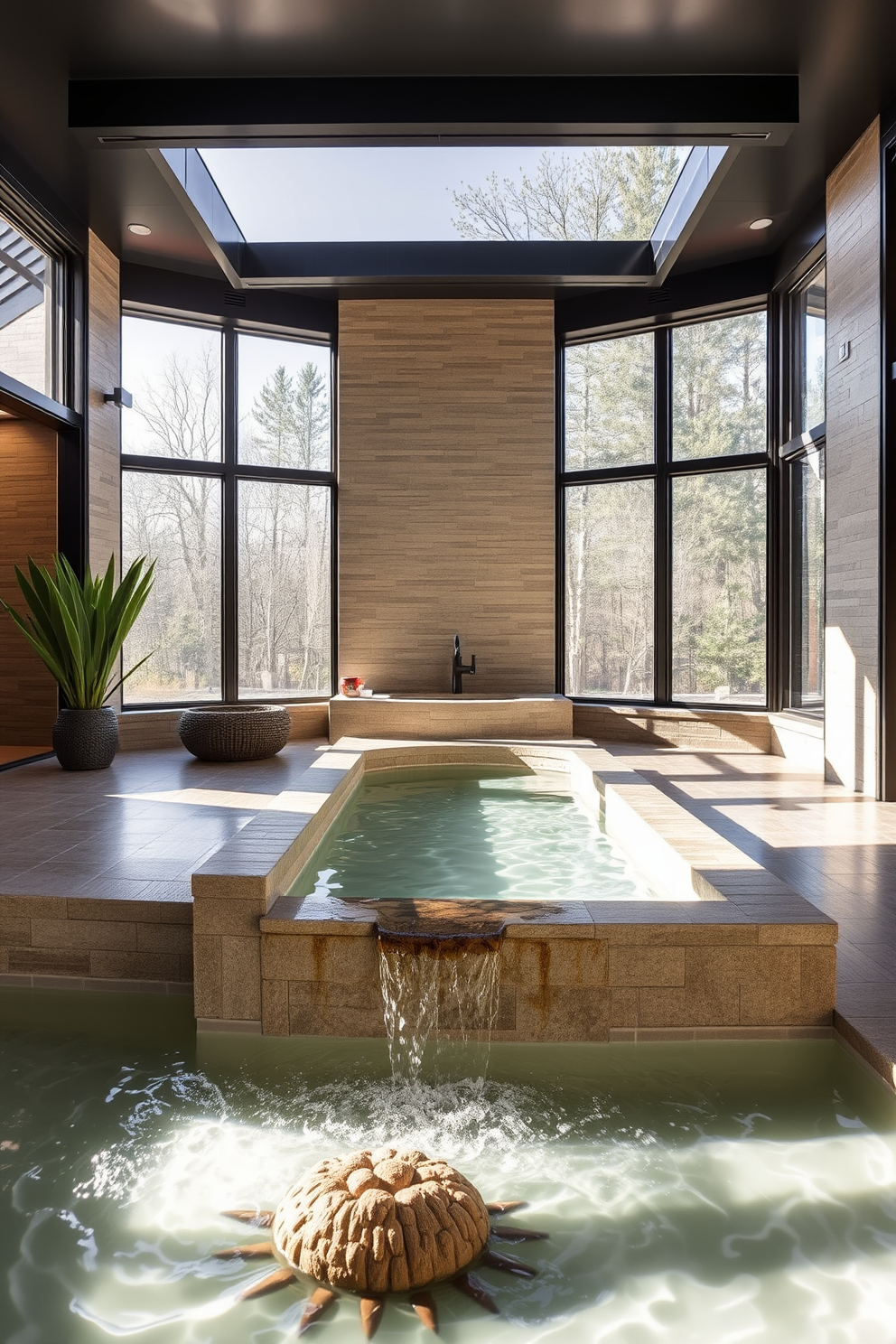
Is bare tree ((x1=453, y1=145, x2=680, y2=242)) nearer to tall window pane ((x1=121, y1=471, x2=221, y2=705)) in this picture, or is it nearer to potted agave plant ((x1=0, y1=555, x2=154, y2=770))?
tall window pane ((x1=121, y1=471, x2=221, y2=705))

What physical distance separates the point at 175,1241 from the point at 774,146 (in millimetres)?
6152

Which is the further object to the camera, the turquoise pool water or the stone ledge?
the turquoise pool water

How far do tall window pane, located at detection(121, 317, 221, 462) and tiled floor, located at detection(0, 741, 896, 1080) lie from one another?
278 centimetres

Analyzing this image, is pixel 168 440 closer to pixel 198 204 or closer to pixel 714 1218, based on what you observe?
pixel 198 204

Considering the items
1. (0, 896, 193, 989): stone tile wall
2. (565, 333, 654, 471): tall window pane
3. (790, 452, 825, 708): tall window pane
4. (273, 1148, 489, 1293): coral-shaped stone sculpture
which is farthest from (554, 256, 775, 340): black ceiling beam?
(273, 1148, 489, 1293): coral-shaped stone sculpture

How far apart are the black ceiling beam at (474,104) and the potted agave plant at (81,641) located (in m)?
2.71

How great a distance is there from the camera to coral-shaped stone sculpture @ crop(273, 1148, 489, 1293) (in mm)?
1746

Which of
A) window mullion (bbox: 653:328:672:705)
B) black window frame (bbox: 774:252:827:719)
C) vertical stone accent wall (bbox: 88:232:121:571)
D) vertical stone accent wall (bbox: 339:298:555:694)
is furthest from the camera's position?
vertical stone accent wall (bbox: 339:298:555:694)

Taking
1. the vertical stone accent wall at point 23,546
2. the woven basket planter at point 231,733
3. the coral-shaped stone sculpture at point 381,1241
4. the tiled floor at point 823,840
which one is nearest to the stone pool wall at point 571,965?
the tiled floor at point 823,840

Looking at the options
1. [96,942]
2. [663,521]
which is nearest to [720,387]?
[663,521]

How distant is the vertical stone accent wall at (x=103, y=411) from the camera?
7242 mm

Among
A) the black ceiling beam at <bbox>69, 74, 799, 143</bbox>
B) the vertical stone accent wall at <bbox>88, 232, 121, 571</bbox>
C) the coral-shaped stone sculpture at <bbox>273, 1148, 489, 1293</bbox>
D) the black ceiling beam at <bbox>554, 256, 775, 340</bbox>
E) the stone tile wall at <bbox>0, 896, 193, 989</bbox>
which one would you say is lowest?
the coral-shaped stone sculpture at <bbox>273, 1148, 489, 1293</bbox>

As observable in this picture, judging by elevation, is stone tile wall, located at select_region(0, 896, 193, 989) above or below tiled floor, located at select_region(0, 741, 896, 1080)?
below

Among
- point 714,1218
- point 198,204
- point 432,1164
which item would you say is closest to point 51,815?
point 432,1164
